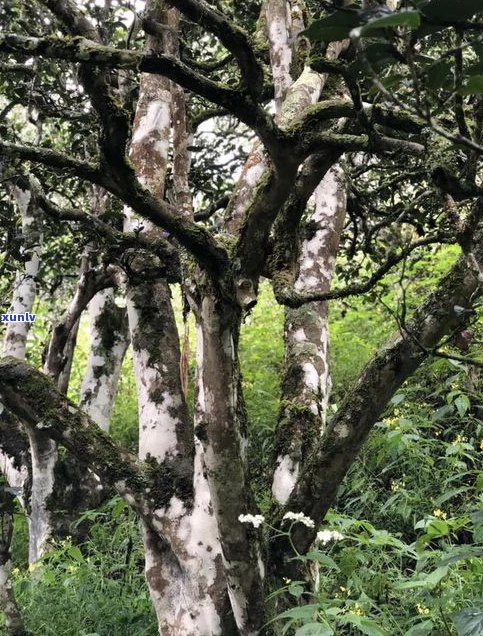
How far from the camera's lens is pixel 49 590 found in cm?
346

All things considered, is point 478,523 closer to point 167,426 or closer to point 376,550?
point 167,426

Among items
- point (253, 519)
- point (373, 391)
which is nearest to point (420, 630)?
point (253, 519)

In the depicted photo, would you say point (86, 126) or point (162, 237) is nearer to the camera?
point (162, 237)

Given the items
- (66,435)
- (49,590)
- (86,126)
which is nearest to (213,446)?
(66,435)

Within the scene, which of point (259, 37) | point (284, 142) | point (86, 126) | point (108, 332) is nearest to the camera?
point (284, 142)

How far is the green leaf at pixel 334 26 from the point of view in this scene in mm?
807

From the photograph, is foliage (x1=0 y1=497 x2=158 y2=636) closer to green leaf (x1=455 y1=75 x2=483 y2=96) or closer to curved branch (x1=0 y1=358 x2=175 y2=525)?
curved branch (x1=0 y1=358 x2=175 y2=525)

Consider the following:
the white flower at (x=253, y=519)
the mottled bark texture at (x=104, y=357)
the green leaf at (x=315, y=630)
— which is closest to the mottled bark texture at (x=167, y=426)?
the white flower at (x=253, y=519)

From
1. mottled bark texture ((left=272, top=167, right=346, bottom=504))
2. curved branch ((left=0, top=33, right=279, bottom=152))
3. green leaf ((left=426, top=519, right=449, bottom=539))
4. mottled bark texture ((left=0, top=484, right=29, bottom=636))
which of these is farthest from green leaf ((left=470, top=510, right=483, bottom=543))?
mottled bark texture ((left=0, top=484, right=29, bottom=636))


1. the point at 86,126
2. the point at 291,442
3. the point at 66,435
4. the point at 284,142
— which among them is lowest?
the point at 291,442

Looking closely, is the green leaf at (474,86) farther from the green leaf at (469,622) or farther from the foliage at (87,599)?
the foliage at (87,599)

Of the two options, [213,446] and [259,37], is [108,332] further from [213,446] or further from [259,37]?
[213,446]

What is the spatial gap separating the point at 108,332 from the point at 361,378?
3.52 m

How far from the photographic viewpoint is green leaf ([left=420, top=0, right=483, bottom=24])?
0.79 metres
